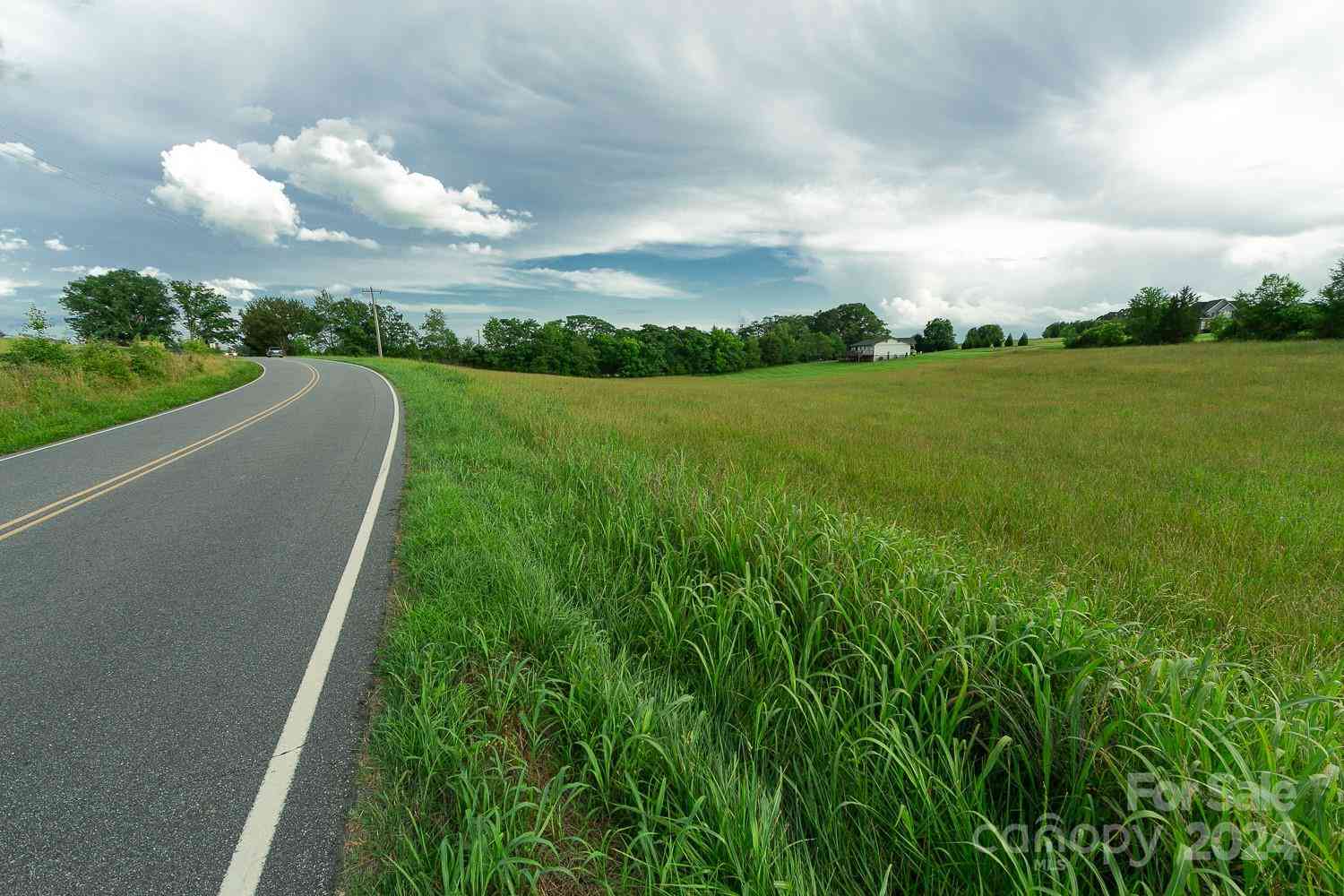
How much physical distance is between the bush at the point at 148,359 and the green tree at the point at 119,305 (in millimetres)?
73851

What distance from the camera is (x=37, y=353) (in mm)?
16234

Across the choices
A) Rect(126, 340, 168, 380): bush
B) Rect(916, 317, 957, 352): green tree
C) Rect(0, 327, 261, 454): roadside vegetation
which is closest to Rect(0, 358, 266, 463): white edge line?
Rect(0, 327, 261, 454): roadside vegetation

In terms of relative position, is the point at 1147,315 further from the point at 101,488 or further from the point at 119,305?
the point at 119,305

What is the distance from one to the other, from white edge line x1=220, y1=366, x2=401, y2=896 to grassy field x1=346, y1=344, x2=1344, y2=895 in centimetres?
36

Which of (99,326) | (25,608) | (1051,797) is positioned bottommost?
(25,608)

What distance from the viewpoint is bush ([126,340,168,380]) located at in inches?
748

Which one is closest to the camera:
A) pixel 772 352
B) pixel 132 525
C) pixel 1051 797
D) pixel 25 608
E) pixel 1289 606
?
pixel 1051 797

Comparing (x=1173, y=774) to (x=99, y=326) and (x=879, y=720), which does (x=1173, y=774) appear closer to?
(x=879, y=720)

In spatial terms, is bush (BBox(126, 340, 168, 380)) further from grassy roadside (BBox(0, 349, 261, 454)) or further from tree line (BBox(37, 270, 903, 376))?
tree line (BBox(37, 270, 903, 376))

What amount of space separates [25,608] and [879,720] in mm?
6340

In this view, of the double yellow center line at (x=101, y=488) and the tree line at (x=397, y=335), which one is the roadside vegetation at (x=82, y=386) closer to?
the double yellow center line at (x=101, y=488)

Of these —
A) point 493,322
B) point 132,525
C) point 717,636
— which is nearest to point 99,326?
point 493,322

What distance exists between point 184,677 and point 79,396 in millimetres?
18763

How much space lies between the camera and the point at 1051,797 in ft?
6.19
